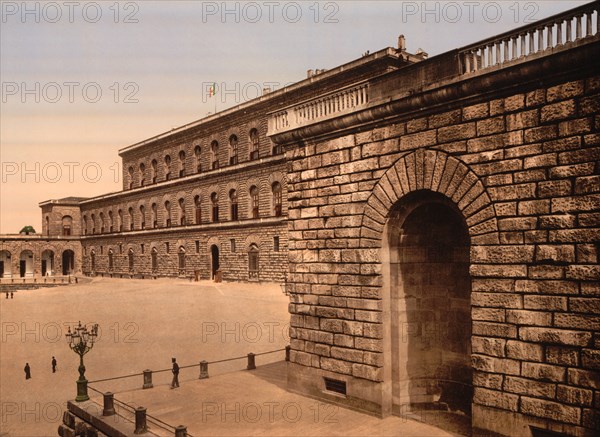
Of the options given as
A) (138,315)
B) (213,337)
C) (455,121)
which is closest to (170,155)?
(138,315)

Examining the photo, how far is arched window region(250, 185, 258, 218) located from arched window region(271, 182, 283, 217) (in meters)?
2.01

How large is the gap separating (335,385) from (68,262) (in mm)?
63096

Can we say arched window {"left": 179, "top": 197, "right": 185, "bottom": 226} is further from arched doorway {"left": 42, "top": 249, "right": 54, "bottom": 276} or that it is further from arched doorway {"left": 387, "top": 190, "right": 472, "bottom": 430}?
arched doorway {"left": 387, "top": 190, "right": 472, "bottom": 430}

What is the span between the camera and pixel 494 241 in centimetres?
905

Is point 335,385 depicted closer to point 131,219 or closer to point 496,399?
point 496,399

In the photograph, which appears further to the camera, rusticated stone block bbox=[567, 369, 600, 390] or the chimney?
the chimney

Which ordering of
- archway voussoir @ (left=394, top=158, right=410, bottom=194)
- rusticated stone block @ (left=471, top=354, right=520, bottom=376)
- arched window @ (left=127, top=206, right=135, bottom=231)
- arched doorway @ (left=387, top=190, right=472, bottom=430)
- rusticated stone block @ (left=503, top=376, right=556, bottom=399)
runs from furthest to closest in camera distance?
arched window @ (left=127, top=206, right=135, bottom=231)
arched doorway @ (left=387, top=190, right=472, bottom=430)
archway voussoir @ (left=394, top=158, right=410, bottom=194)
rusticated stone block @ (left=471, top=354, right=520, bottom=376)
rusticated stone block @ (left=503, top=376, right=556, bottom=399)

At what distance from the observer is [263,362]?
18062mm

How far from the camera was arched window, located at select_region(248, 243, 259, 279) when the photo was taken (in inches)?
1451

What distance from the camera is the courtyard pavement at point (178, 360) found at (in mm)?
11273

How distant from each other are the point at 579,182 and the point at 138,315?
80.2ft

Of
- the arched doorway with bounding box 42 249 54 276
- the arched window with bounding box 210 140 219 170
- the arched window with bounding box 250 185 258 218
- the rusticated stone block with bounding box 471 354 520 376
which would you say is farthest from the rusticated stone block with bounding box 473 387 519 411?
the arched doorway with bounding box 42 249 54 276

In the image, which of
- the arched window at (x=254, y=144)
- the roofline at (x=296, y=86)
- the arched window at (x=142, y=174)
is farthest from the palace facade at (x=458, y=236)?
the arched window at (x=142, y=174)

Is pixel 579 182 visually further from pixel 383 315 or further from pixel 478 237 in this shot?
pixel 383 315
